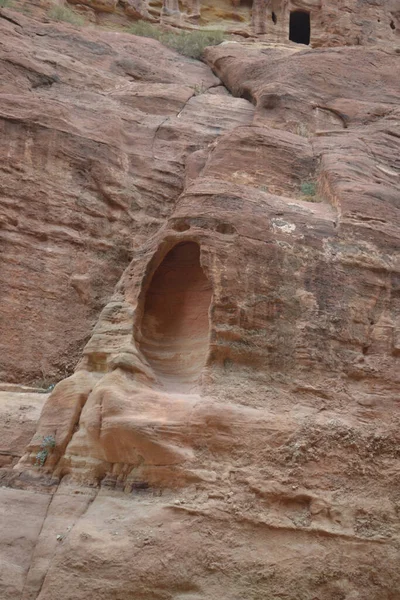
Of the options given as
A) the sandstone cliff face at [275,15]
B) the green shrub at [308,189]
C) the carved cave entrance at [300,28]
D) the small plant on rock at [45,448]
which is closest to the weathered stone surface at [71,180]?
the small plant on rock at [45,448]

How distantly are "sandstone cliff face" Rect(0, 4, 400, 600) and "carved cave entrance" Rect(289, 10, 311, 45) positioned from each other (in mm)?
13808

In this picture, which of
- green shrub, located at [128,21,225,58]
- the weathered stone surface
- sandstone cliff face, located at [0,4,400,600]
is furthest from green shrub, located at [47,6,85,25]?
sandstone cliff face, located at [0,4,400,600]

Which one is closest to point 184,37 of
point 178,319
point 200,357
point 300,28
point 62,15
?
point 62,15

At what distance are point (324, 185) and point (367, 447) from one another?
497 centimetres

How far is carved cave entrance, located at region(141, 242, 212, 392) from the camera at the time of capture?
27.9 ft

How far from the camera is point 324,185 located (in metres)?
10.7

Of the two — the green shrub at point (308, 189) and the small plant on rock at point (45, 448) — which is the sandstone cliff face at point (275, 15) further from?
the small plant on rock at point (45, 448)

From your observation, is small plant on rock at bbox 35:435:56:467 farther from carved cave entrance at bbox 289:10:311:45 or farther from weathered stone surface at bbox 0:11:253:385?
carved cave entrance at bbox 289:10:311:45

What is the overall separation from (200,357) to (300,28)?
2132cm

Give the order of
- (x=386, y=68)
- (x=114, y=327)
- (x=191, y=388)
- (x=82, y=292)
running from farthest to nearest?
(x=386, y=68) < (x=82, y=292) < (x=114, y=327) < (x=191, y=388)

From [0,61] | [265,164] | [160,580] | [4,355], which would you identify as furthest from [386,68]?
[160,580]

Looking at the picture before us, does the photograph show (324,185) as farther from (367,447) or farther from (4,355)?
(4,355)

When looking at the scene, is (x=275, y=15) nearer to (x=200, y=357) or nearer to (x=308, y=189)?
(x=308, y=189)

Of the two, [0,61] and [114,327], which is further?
[0,61]
